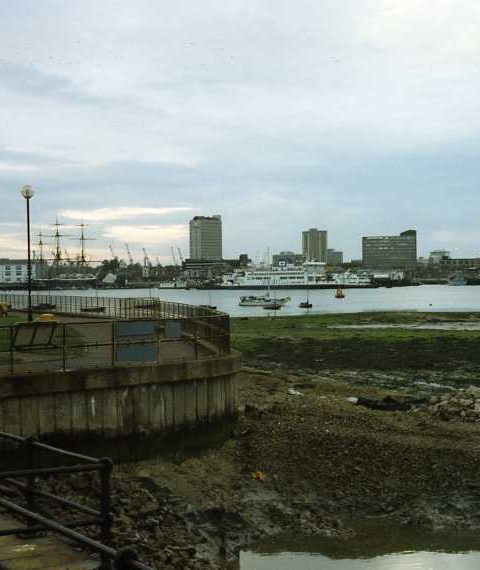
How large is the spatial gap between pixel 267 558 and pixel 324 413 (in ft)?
29.5

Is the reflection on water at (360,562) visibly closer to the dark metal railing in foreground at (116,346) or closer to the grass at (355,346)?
the dark metal railing in foreground at (116,346)

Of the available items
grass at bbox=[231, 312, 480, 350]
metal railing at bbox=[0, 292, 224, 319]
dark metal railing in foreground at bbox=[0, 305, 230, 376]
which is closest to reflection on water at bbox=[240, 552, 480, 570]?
dark metal railing in foreground at bbox=[0, 305, 230, 376]

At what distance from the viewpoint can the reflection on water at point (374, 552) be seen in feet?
43.3

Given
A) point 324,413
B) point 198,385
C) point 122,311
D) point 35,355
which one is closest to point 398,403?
point 324,413

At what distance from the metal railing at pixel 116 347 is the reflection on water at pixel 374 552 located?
5.23m

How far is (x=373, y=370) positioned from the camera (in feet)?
134

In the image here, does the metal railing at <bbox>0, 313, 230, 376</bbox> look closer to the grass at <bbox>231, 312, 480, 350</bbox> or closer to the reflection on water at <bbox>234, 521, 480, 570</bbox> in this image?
the reflection on water at <bbox>234, 521, 480, 570</bbox>

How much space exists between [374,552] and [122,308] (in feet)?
89.2

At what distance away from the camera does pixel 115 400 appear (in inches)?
637

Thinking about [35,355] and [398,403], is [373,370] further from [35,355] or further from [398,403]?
[35,355]

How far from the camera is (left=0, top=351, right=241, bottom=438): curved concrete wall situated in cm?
1504

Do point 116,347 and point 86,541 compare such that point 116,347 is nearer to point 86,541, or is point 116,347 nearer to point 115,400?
point 115,400

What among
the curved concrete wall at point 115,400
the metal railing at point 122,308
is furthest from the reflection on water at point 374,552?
the metal railing at point 122,308

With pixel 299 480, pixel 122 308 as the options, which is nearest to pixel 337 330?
pixel 122 308
